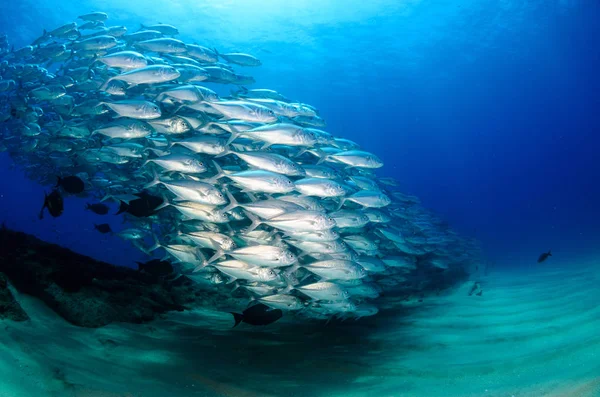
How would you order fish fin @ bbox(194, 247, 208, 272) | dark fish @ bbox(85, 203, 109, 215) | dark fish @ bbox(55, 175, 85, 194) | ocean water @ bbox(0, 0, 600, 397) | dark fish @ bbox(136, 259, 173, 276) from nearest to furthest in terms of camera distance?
ocean water @ bbox(0, 0, 600, 397)
fish fin @ bbox(194, 247, 208, 272)
dark fish @ bbox(136, 259, 173, 276)
dark fish @ bbox(55, 175, 85, 194)
dark fish @ bbox(85, 203, 109, 215)

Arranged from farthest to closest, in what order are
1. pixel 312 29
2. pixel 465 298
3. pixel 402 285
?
pixel 312 29 < pixel 402 285 < pixel 465 298

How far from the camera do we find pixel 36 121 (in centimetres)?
912

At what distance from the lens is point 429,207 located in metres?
21.6

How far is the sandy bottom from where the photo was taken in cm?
358

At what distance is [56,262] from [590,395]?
749 centimetres

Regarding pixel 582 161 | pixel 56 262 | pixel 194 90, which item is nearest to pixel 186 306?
pixel 56 262

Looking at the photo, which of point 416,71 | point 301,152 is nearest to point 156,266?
point 301,152

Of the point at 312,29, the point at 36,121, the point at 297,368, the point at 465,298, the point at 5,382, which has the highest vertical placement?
the point at 312,29

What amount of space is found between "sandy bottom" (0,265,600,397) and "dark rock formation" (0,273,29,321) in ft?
0.40

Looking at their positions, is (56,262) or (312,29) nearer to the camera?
(56,262)

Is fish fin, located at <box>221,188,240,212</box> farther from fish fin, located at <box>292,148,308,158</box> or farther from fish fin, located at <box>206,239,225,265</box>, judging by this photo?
fish fin, located at <box>292,148,308,158</box>

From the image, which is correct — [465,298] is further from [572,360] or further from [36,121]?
[36,121]

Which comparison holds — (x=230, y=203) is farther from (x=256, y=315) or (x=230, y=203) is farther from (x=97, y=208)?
(x=97, y=208)

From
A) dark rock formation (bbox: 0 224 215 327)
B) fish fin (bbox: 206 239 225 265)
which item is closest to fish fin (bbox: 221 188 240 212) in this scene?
fish fin (bbox: 206 239 225 265)
